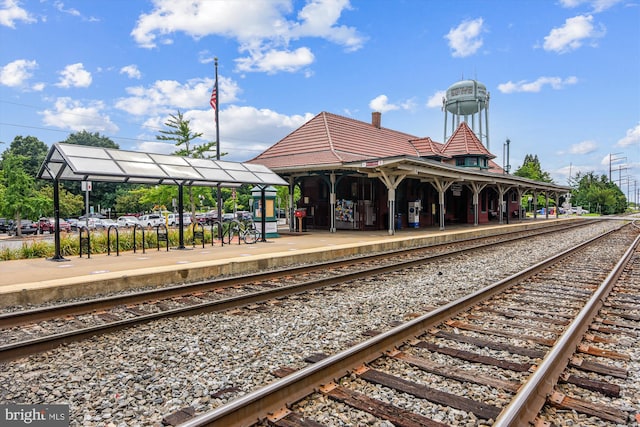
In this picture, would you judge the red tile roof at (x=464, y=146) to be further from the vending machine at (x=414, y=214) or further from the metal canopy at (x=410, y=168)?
the vending machine at (x=414, y=214)

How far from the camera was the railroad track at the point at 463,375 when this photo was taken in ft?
10.4

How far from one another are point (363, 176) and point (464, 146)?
1475cm

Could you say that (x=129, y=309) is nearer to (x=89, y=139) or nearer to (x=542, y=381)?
(x=542, y=381)

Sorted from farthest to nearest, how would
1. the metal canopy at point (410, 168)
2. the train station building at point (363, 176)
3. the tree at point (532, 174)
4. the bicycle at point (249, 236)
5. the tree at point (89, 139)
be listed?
the tree at point (89, 139) < the tree at point (532, 174) < the train station building at point (363, 176) < the metal canopy at point (410, 168) < the bicycle at point (249, 236)

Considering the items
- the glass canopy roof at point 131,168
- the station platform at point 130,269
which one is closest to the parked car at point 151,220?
the glass canopy roof at point 131,168

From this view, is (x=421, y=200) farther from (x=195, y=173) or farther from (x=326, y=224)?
(x=195, y=173)

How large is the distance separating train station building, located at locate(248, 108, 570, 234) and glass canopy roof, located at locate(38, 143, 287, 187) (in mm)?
4962

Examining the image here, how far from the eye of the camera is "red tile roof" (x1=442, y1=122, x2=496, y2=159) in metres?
33.8

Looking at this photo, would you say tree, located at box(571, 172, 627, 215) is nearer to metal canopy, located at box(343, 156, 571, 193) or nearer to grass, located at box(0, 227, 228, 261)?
metal canopy, located at box(343, 156, 571, 193)

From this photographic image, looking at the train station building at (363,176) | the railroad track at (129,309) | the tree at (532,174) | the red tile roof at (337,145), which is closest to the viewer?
the railroad track at (129,309)

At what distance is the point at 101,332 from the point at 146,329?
52 cm

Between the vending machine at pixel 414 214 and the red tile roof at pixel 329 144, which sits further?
the vending machine at pixel 414 214

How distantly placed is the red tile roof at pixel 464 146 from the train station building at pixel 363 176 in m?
3.69

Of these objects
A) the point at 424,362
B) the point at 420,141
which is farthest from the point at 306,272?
the point at 420,141
